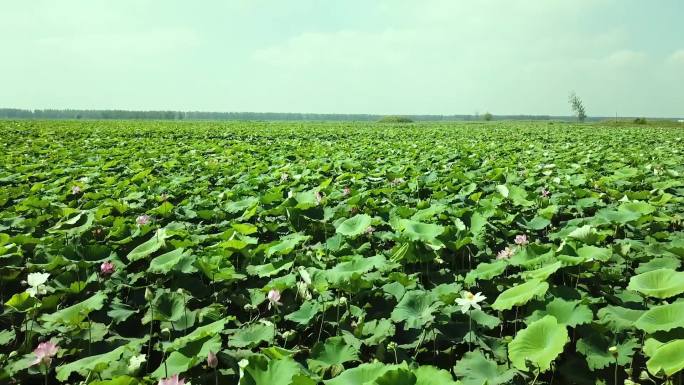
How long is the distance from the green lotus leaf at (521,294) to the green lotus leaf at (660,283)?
0.44 meters

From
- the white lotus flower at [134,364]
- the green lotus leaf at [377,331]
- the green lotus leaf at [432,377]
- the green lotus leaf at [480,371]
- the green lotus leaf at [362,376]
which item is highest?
the green lotus leaf at [432,377]

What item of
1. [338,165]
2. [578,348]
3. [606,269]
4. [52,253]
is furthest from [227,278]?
[338,165]

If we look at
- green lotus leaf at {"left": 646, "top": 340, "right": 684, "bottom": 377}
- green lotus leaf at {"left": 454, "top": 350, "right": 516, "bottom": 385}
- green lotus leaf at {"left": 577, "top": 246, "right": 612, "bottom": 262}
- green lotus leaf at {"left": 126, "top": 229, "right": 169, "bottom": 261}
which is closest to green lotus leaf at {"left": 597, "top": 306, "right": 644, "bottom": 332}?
green lotus leaf at {"left": 577, "top": 246, "right": 612, "bottom": 262}

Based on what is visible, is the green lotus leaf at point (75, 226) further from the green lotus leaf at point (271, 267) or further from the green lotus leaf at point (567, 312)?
the green lotus leaf at point (567, 312)

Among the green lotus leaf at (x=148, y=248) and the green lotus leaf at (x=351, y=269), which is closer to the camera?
the green lotus leaf at (x=351, y=269)

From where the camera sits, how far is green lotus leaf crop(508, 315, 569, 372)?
154 centimetres

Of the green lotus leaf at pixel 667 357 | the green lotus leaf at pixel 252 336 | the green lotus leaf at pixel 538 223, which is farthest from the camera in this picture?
the green lotus leaf at pixel 538 223

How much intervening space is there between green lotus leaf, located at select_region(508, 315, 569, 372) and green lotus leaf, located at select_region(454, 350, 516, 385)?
0.27ft

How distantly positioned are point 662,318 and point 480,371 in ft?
2.34

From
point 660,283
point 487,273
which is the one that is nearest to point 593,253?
point 660,283

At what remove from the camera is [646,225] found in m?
3.38

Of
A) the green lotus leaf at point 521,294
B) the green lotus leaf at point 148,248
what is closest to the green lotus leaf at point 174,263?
the green lotus leaf at point 148,248

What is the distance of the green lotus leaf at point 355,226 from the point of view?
2.86 m

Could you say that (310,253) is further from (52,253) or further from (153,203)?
(153,203)
